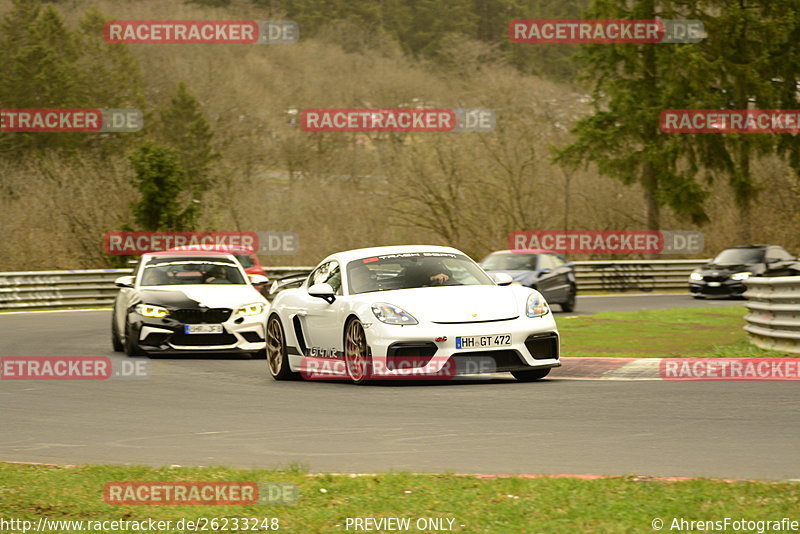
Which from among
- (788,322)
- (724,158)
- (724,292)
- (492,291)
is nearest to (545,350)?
(492,291)

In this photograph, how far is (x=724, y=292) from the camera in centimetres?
3353

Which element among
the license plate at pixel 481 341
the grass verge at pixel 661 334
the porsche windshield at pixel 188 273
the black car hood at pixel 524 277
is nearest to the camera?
the license plate at pixel 481 341

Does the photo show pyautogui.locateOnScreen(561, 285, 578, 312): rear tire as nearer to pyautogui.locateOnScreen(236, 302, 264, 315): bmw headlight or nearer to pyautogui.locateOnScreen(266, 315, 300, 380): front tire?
pyautogui.locateOnScreen(236, 302, 264, 315): bmw headlight

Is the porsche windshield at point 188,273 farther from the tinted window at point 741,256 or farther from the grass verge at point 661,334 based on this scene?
the tinted window at point 741,256

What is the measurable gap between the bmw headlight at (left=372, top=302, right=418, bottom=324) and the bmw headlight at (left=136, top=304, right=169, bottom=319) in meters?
5.42

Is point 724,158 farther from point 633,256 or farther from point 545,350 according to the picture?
point 545,350

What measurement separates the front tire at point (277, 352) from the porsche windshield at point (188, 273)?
3.69m

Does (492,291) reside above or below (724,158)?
below

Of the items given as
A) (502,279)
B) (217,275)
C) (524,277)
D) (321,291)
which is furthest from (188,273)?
(524,277)

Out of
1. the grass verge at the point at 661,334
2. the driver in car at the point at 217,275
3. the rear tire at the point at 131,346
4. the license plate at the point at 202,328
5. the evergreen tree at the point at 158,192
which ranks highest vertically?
Result: the evergreen tree at the point at 158,192

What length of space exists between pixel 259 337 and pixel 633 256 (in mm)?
34496

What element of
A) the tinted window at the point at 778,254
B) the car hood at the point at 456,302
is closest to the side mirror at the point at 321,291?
the car hood at the point at 456,302

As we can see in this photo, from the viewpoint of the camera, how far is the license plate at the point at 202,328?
17500mm

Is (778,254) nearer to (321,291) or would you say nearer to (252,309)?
(252,309)
